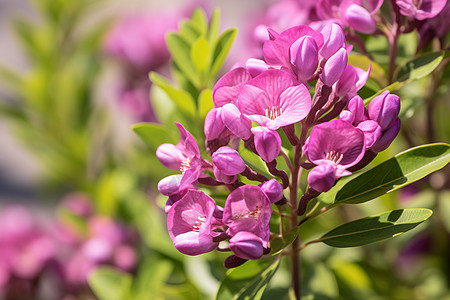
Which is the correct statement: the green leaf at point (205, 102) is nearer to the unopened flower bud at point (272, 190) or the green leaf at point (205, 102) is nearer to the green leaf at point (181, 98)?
the green leaf at point (181, 98)

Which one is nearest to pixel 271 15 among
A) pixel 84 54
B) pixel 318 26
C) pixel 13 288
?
pixel 318 26

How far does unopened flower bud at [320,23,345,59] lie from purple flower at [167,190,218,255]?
7.9 inches

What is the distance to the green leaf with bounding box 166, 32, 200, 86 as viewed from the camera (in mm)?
842

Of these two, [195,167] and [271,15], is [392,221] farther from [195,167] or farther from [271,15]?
[271,15]

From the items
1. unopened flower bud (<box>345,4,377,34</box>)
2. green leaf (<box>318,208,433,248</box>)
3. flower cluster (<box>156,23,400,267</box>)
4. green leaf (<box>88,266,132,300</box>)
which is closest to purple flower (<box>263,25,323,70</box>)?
flower cluster (<box>156,23,400,267</box>)

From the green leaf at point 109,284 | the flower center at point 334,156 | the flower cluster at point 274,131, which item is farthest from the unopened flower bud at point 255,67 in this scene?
the green leaf at point 109,284

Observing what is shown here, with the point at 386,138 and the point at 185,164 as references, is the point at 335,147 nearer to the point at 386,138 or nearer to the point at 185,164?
the point at 386,138

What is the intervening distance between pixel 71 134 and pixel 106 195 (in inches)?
13.4

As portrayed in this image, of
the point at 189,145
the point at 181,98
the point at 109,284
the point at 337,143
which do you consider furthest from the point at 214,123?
the point at 109,284

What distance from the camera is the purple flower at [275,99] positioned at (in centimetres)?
53

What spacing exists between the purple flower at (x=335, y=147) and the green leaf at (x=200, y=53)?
33cm

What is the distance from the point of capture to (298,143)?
57 cm

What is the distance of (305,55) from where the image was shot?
535 millimetres

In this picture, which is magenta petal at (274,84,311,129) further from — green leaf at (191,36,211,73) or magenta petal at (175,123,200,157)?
green leaf at (191,36,211,73)
